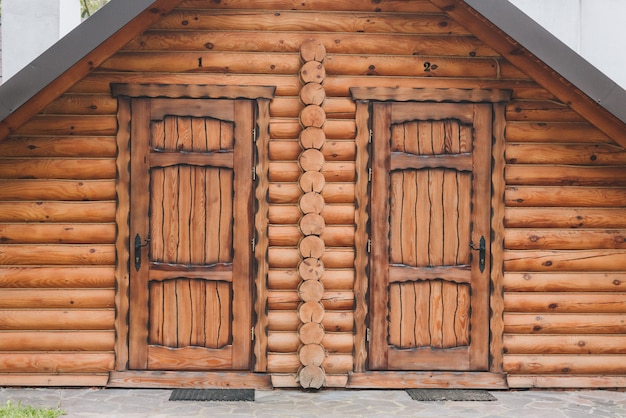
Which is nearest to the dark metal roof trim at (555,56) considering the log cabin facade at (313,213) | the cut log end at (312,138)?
the log cabin facade at (313,213)

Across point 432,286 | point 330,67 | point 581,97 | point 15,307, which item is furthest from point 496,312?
point 15,307

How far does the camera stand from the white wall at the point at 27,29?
813 centimetres

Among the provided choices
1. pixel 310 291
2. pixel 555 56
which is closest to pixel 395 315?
pixel 310 291

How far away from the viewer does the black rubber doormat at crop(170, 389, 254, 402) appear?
643 centimetres

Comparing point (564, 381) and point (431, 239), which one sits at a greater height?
point (431, 239)

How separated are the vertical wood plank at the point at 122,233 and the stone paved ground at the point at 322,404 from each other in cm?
46

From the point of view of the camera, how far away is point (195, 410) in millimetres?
6078

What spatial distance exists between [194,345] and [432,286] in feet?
7.68

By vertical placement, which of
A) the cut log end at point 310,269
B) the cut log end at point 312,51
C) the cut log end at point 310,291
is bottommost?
the cut log end at point 310,291

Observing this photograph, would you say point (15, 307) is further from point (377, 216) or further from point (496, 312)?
point (496, 312)

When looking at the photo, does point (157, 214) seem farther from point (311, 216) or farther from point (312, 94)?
point (312, 94)

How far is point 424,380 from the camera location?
686 centimetres

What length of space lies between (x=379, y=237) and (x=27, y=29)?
4661 mm

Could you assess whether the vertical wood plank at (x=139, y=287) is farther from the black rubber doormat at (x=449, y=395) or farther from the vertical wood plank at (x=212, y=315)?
the black rubber doormat at (x=449, y=395)
